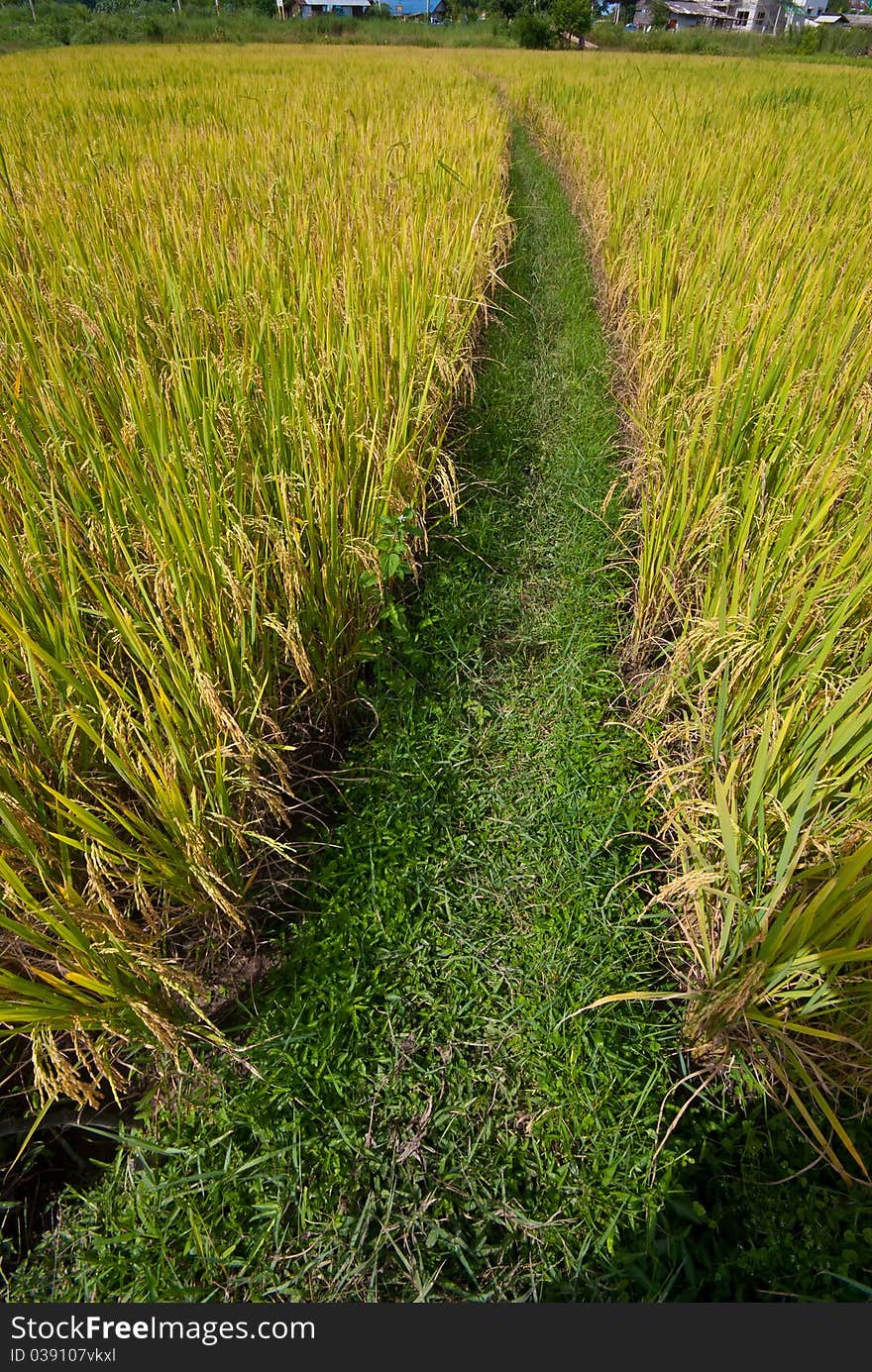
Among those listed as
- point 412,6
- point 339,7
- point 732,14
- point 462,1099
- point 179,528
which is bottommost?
point 462,1099

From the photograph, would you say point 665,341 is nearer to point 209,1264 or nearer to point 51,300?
point 51,300

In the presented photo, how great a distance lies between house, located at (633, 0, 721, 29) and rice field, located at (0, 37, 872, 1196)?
56.2 meters

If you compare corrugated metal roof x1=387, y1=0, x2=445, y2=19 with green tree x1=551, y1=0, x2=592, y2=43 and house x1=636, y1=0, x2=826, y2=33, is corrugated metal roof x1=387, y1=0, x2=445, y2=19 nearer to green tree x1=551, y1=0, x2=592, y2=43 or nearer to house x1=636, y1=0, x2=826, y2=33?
house x1=636, y1=0, x2=826, y2=33

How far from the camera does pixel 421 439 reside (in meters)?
2.15

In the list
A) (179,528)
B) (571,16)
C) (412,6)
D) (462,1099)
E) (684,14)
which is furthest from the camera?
(412,6)

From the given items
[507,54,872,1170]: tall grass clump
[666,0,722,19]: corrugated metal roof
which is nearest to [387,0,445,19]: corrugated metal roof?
[666,0,722,19]: corrugated metal roof

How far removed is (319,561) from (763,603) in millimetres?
1048

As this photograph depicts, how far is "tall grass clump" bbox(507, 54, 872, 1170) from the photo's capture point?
3.51 feet

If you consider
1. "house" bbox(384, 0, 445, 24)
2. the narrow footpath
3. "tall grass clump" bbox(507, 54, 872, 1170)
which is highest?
"house" bbox(384, 0, 445, 24)

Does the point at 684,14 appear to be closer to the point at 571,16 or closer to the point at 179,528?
the point at 571,16

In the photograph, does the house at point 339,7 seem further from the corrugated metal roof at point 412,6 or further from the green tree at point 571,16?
the green tree at point 571,16

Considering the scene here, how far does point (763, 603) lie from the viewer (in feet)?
4.77

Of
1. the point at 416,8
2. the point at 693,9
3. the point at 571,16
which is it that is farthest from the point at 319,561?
the point at 693,9

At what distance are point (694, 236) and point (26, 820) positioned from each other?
3.47 m
